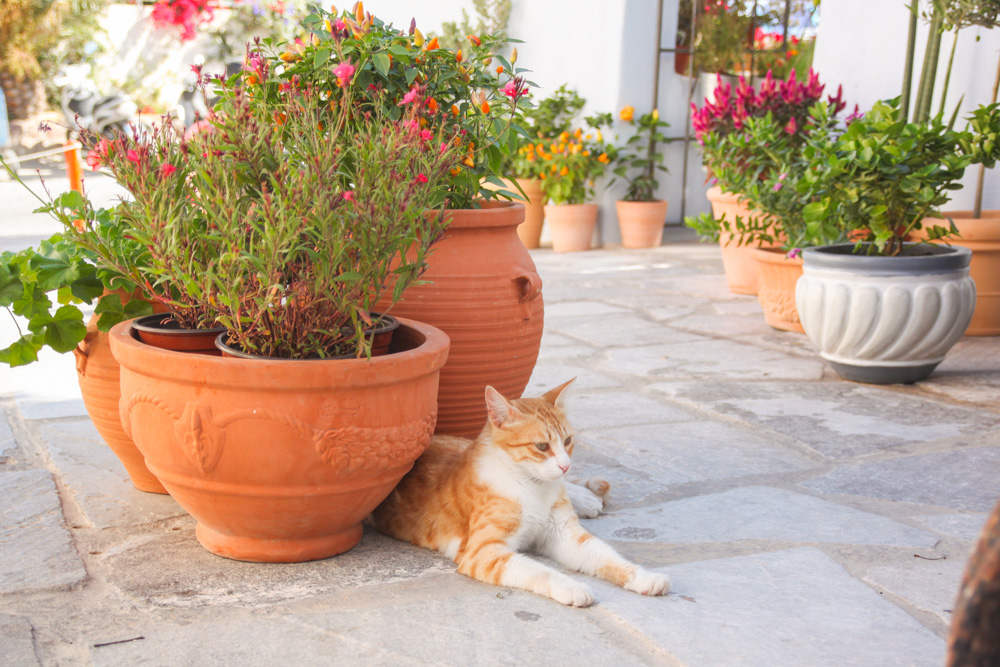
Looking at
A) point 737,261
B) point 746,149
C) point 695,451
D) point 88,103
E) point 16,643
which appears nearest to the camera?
point 16,643

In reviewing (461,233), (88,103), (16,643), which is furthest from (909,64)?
(88,103)

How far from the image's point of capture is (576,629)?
163 cm

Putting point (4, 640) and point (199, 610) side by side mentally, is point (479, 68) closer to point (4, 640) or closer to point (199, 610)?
point (199, 610)

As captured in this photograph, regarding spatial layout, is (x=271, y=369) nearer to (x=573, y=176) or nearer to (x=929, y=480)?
(x=929, y=480)

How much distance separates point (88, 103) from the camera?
11664mm

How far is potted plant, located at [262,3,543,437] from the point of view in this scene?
2.27 meters

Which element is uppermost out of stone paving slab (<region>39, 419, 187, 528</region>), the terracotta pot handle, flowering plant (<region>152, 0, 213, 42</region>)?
flowering plant (<region>152, 0, 213, 42</region>)

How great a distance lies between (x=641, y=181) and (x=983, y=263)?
3.36 metres

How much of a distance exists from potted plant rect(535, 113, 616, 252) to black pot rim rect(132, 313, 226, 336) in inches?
196

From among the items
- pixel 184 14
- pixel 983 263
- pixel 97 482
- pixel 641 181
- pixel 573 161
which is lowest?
pixel 97 482

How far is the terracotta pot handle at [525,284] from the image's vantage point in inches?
93.3

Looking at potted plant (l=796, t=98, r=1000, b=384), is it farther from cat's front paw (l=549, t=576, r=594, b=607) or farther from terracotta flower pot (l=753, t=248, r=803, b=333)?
cat's front paw (l=549, t=576, r=594, b=607)

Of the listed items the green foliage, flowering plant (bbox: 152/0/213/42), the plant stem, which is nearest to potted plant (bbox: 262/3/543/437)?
the plant stem

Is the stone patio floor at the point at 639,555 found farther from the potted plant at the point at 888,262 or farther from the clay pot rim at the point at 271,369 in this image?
the clay pot rim at the point at 271,369
